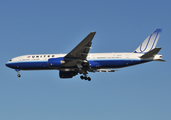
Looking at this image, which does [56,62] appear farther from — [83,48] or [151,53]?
[151,53]

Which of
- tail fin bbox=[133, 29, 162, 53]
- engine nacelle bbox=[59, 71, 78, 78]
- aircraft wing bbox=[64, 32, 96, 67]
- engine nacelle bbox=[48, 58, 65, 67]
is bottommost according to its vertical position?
engine nacelle bbox=[59, 71, 78, 78]

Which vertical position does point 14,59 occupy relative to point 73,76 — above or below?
above

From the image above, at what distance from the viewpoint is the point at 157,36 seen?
5003 cm

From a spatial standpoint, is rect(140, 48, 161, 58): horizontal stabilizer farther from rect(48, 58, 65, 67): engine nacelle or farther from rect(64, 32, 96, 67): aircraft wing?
rect(48, 58, 65, 67): engine nacelle

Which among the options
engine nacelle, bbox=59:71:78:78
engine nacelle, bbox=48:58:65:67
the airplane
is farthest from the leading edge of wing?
engine nacelle, bbox=59:71:78:78

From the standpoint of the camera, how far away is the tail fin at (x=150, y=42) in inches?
1954

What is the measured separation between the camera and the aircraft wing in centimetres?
4067

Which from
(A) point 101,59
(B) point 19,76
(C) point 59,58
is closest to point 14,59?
(B) point 19,76

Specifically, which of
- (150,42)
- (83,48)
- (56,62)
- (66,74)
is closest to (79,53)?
(83,48)

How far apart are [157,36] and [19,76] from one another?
24286 millimetres

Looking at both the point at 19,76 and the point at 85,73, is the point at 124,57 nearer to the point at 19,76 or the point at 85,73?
the point at 85,73

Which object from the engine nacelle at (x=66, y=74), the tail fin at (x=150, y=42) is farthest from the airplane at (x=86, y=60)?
the engine nacelle at (x=66, y=74)

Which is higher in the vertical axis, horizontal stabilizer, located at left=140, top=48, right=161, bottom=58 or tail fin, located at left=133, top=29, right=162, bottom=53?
tail fin, located at left=133, top=29, right=162, bottom=53

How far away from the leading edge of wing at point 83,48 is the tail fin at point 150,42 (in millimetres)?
10304
